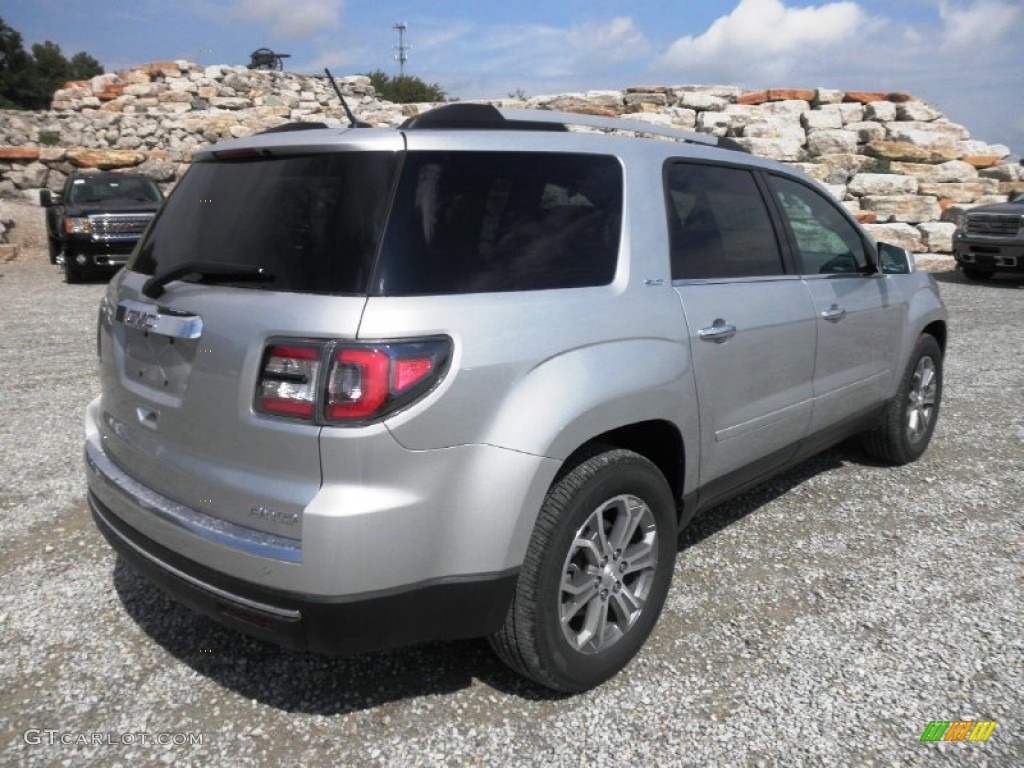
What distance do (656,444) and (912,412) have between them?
2.70m

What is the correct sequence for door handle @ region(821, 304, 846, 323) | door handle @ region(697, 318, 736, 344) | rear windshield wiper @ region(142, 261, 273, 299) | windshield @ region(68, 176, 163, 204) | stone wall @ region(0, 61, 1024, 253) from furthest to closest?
stone wall @ region(0, 61, 1024, 253)
windshield @ region(68, 176, 163, 204)
door handle @ region(821, 304, 846, 323)
door handle @ region(697, 318, 736, 344)
rear windshield wiper @ region(142, 261, 273, 299)

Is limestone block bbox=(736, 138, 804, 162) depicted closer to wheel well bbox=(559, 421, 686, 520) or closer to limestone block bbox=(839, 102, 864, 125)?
limestone block bbox=(839, 102, 864, 125)

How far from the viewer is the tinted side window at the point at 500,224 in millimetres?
2186

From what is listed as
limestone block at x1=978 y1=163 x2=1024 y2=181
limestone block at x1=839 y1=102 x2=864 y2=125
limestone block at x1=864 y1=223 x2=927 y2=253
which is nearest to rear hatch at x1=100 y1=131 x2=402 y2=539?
limestone block at x1=864 y1=223 x2=927 y2=253

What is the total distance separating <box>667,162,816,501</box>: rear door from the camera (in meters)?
2.98

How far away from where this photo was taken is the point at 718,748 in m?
2.41

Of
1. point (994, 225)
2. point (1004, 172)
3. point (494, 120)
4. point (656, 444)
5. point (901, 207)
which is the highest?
point (1004, 172)

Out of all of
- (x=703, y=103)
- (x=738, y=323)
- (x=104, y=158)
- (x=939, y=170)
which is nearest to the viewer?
(x=738, y=323)

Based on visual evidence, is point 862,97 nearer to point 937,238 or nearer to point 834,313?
point 937,238

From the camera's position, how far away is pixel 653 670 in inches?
111

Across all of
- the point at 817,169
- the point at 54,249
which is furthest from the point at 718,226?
the point at 817,169

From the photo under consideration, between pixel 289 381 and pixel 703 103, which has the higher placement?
pixel 703 103

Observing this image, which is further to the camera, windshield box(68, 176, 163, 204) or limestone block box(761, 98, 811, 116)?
limestone block box(761, 98, 811, 116)

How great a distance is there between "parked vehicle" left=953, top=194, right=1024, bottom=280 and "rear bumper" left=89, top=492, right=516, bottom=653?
1432 centimetres
